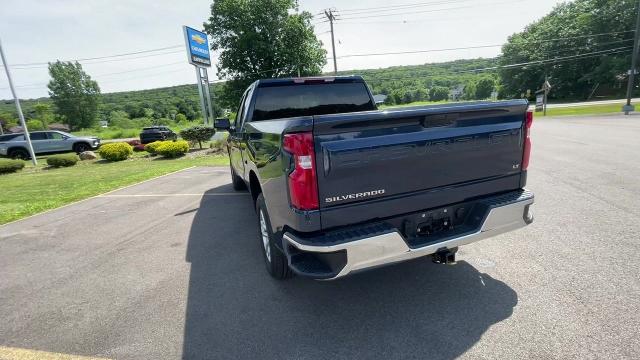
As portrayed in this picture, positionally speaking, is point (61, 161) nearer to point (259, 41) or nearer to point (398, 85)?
point (259, 41)

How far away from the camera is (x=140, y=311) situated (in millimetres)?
3121

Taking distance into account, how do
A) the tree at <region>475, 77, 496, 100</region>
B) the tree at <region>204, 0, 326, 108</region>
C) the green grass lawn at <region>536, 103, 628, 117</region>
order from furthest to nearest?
1. the tree at <region>475, 77, 496, 100</region>
2. the tree at <region>204, 0, 326, 108</region>
3. the green grass lawn at <region>536, 103, 628, 117</region>

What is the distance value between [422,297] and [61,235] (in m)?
5.95

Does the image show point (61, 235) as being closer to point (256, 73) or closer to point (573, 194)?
point (573, 194)

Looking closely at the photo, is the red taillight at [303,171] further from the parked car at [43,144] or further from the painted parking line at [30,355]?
the parked car at [43,144]

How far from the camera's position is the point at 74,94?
229 ft

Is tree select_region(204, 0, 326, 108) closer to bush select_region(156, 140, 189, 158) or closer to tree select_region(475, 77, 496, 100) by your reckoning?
bush select_region(156, 140, 189, 158)

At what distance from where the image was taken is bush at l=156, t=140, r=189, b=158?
1656cm

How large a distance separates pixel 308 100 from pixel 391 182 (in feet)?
8.84

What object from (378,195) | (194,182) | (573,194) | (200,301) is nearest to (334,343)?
(378,195)

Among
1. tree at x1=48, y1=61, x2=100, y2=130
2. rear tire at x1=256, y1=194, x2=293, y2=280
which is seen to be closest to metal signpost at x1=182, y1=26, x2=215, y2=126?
rear tire at x1=256, y1=194, x2=293, y2=280

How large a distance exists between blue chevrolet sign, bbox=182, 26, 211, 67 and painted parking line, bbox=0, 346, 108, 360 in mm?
26202

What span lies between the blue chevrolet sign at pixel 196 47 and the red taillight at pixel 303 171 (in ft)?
87.6

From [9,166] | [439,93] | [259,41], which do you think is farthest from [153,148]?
[439,93]
